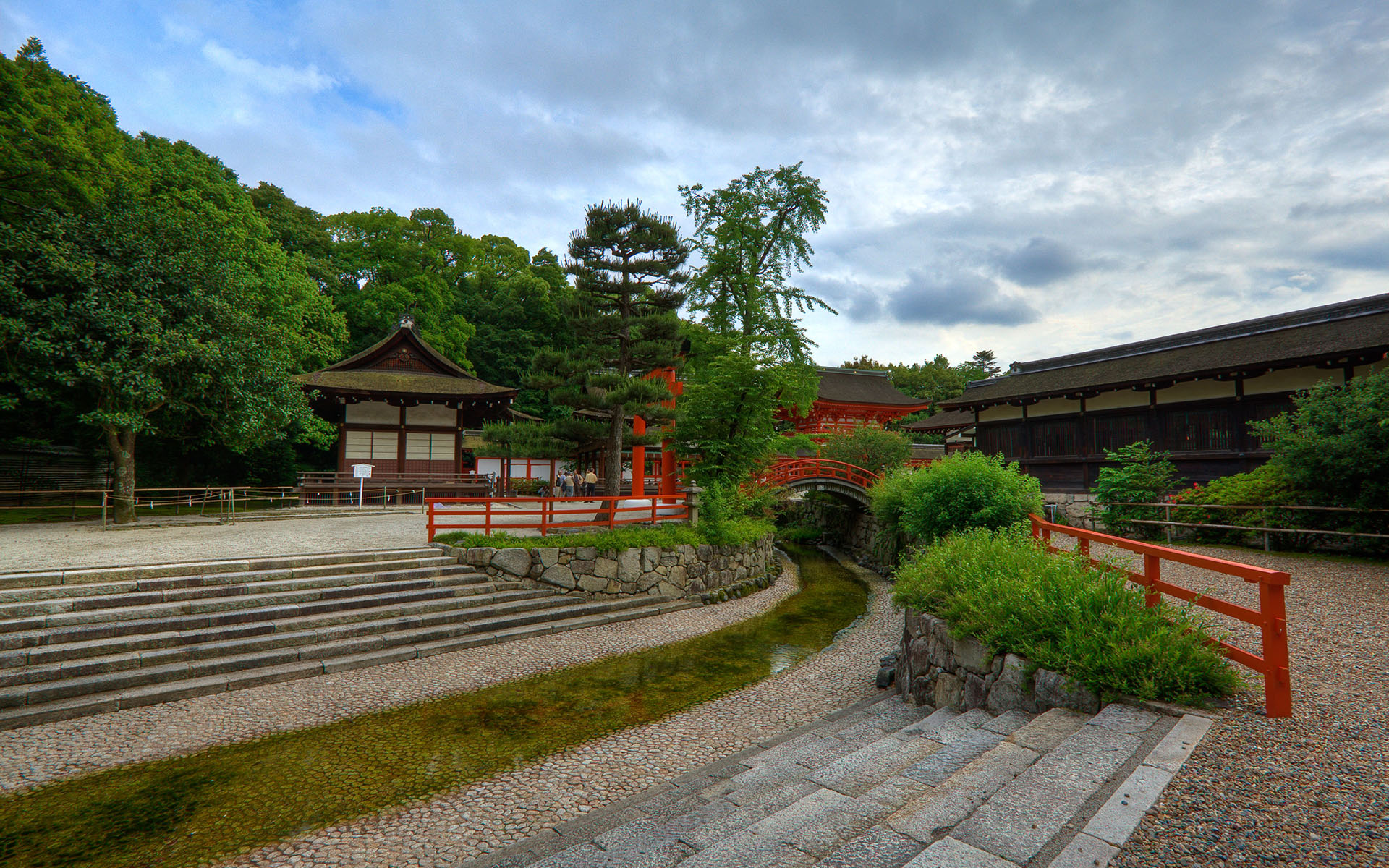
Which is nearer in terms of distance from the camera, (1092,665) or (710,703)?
(1092,665)

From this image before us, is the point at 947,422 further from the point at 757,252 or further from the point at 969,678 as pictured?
the point at 969,678

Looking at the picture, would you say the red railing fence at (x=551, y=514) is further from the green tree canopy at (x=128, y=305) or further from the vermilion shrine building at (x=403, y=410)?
the vermilion shrine building at (x=403, y=410)

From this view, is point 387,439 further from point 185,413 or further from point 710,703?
point 710,703

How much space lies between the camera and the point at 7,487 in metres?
19.3

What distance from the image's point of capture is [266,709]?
623 centimetres

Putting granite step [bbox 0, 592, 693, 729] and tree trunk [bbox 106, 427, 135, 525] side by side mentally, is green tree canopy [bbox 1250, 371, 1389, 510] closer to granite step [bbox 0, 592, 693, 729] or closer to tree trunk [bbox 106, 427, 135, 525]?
granite step [bbox 0, 592, 693, 729]

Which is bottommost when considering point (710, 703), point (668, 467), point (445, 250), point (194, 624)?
point (710, 703)

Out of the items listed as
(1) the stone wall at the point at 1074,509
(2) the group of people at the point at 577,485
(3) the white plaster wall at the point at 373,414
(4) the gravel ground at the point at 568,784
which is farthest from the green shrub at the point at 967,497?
(3) the white plaster wall at the point at 373,414

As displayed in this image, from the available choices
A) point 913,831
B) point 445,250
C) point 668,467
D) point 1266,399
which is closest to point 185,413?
point 668,467

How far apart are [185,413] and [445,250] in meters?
24.7

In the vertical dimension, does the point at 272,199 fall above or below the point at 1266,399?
above

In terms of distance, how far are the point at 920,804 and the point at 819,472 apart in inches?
681

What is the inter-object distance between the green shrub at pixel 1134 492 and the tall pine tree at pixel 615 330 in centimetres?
1057

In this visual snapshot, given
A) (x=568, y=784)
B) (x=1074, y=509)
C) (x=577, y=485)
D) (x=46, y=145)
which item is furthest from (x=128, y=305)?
(x=1074, y=509)
